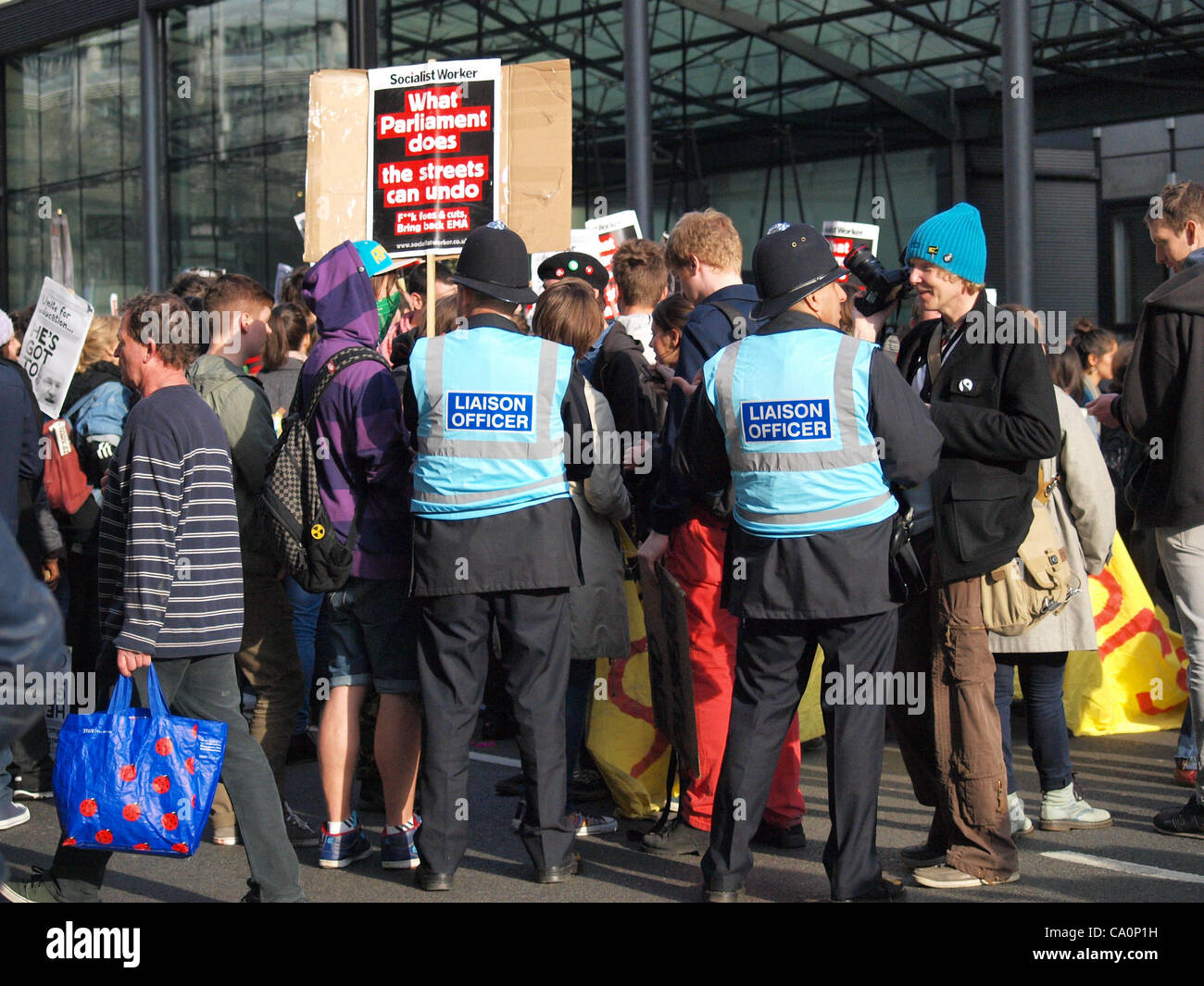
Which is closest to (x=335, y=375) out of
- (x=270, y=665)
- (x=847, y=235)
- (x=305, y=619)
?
(x=270, y=665)

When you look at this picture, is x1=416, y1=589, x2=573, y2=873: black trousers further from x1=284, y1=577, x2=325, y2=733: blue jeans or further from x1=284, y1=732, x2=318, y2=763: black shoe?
x1=284, y1=732, x2=318, y2=763: black shoe

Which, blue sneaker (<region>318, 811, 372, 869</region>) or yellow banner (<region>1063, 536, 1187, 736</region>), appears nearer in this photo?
blue sneaker (<region>318, 811, 372, 869</region>)

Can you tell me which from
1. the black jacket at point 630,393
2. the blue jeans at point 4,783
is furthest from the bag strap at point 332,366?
the blue jeans at point 4,783

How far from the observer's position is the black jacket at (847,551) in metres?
4.20

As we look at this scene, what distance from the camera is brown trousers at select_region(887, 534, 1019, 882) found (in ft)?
14.9

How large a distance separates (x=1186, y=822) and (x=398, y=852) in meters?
2.84

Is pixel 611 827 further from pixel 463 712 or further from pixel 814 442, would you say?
pixel 814 442

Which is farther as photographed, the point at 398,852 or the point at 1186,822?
the point at 1186,822

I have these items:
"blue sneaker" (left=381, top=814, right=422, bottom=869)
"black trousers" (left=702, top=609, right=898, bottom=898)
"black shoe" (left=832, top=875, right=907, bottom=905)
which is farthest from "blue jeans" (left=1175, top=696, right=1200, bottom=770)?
"blue sneaker" (left=381, top=814, right=422, bottom=869)

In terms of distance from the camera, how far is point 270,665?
17.4 feet

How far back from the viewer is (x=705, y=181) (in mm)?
23062

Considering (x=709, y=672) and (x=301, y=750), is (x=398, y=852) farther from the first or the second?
(x=301, y=750)
